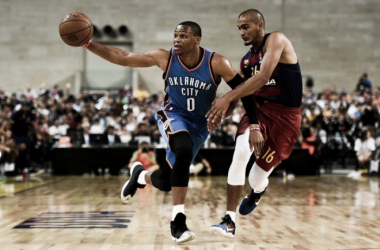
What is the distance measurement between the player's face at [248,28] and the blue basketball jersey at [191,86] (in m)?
0.35

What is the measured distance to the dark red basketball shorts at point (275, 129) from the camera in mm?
5328

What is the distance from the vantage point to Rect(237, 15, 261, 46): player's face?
502 cm

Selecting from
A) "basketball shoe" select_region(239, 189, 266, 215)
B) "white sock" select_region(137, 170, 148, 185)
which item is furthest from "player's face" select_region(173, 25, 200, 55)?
"basketball shoe" select_region(239, 189, 266, 215)

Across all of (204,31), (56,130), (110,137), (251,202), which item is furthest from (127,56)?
(204,31)

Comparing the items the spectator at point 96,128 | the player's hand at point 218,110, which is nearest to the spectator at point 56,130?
the spectator at point 96,128

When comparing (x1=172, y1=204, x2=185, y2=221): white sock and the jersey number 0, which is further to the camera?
the jersey number 0

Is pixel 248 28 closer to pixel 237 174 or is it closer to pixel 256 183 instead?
pixel 237 174

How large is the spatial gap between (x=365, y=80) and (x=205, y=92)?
1675 cm

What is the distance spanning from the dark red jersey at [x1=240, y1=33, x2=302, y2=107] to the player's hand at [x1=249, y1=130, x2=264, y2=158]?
57 cm

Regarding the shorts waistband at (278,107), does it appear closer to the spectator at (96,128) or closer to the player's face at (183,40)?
Answer: the player's face at (183,40)

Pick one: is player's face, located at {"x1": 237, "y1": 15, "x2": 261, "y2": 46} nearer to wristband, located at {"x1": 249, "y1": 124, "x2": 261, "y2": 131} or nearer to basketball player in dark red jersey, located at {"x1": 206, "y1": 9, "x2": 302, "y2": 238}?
basketball player in dark red jersey, located at {"x1": 206, "y1": 9, "x2": 302, "y2": 238}

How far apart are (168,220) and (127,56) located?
197 centimetres

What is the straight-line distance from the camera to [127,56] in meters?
4.99

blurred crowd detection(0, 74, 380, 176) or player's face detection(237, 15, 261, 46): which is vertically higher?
player's face detection(237, 15, 261, 46)
